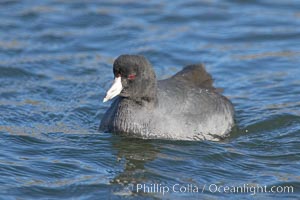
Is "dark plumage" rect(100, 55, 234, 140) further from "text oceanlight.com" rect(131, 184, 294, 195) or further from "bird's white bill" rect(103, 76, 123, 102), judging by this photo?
"text oceanlight.com" rect(131, 184, 294, 195)

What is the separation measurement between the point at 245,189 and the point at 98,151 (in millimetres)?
1845

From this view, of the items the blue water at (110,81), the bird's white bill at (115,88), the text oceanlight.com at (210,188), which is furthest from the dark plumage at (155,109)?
the text oceanlight.com at (210,188)

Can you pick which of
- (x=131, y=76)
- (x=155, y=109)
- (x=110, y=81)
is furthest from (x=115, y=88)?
(x=110, y=81)

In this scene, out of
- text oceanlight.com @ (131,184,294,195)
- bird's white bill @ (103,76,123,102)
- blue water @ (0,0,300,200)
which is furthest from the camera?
bird's white bill @ (103,76,123,102)

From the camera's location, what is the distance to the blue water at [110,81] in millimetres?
8805

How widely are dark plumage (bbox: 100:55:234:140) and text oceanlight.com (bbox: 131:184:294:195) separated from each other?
1186mm

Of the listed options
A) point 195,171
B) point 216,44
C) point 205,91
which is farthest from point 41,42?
point 195,171

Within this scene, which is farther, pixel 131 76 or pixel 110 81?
pixel 110 81

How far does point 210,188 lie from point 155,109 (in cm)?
150

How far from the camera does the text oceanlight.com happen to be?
847 cm

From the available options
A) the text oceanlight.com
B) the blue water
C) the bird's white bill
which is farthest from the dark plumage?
the text oceanlight.com

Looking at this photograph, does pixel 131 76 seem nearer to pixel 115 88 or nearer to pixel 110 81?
pixel 115 88

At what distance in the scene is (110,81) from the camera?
12125mm

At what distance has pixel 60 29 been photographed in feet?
46.8
